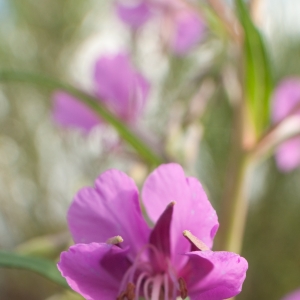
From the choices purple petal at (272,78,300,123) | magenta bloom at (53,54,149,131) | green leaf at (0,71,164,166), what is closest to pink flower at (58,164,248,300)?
green leaf at (0,71,164,166)

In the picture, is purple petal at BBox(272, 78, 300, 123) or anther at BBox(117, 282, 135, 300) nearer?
anther at BBox(117, 282, 135, 300)

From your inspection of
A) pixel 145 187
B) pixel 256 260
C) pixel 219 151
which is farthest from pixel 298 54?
pixel 145 187

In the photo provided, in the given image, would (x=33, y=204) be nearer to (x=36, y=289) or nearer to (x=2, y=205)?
(x=2, y=205)

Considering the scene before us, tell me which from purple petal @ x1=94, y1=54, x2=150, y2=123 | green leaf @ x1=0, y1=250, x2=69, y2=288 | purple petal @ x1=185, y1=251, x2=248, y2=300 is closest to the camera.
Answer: purple petal @ x1=185, y1=251, x2=248, y2=300

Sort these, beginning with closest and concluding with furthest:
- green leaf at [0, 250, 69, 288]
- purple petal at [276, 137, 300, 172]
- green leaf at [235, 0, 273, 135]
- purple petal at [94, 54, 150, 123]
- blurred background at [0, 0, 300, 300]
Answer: green leaf at [0, 250, 69, 288] → green leaf at [235, 0, 273, 135] → purple petal at [94, 54, 150, 123] → purple petal at [276, 137, 300, 172] → blurred background at [0, 0, 300, 300]

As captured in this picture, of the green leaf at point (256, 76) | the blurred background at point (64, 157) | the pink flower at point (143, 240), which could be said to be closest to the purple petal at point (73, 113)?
the green leaf at point (256, 76)

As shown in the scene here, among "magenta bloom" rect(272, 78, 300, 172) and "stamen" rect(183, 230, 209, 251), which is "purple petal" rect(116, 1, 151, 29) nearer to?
"magenta bloom" rect(272, 78, 300, 172)

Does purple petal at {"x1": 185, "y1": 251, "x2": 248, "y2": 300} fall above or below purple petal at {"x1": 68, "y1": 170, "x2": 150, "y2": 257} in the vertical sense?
below
